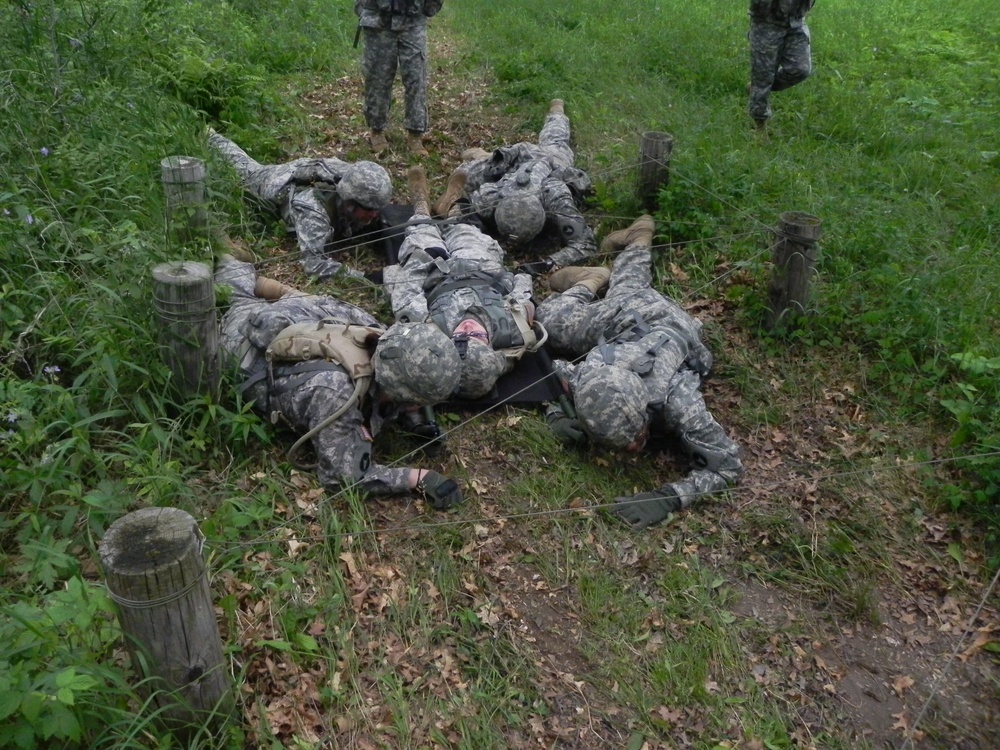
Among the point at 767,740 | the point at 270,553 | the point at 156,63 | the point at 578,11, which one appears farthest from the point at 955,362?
the point at 578,11

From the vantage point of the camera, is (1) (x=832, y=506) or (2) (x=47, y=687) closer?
(2) (x=47, y=687)

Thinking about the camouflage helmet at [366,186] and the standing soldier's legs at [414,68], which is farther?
the standing soldier's legs at [414,68]

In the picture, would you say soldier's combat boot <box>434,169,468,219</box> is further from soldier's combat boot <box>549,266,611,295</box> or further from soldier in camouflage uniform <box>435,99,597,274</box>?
soldier's combat boot <box>549,266,611,295</box>

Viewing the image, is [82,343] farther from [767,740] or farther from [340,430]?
[767,740]

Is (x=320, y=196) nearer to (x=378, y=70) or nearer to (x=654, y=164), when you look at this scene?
(x=378, y=70)

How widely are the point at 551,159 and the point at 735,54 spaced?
3632mm

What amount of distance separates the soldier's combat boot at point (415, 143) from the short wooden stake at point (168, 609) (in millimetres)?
5363

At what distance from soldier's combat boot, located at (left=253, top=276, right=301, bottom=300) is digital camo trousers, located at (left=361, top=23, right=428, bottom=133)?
2741 millimetres

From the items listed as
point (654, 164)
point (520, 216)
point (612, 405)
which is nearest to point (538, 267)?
point (520, 216)

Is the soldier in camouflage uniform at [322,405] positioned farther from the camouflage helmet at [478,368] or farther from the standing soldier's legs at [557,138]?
the standing soldier's legs at [557,138]

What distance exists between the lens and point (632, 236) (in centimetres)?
552

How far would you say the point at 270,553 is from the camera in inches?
128

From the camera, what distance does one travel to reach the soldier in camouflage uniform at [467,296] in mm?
4281

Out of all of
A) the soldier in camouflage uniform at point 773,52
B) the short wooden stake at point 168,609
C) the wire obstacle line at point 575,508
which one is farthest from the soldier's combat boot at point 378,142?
the short wooden stake at point 168,609
